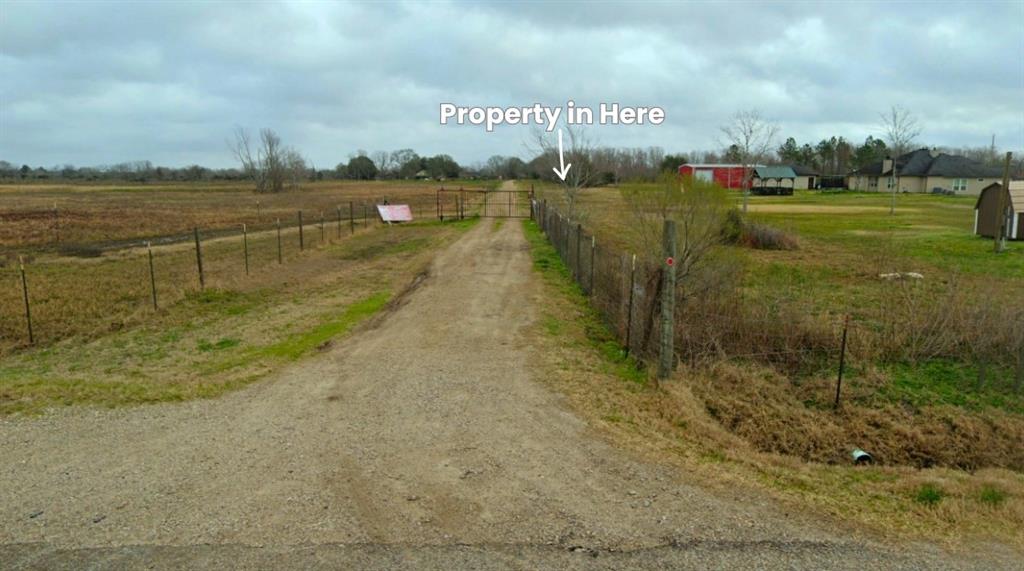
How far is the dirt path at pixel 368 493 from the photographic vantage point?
4109 millimetres

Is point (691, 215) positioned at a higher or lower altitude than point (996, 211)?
higher

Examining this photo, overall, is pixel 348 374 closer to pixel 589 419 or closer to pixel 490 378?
pixel 490 378

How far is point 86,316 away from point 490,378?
29.0 ft

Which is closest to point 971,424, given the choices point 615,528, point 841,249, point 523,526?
point 615,528

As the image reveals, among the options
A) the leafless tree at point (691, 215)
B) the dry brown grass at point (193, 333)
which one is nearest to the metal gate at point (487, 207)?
the dry brown grass at point (193, 333)

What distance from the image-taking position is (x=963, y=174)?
7119cm

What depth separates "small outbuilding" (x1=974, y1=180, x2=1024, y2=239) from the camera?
2267 centimetres

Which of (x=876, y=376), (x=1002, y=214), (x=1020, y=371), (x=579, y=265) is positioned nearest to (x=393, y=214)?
(x=579, y=265)

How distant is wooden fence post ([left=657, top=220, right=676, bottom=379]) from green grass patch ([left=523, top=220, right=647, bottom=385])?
39 cm

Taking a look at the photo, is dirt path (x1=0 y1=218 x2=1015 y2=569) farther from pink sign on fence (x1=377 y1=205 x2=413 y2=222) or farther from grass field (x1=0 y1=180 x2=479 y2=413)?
pink sign on fence (x1=377 y1=205 x2=413 y2=222)

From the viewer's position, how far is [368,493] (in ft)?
16.1

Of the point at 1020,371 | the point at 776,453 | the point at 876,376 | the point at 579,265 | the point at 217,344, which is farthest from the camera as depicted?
the point at 579,265

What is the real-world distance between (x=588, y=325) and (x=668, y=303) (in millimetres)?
3617

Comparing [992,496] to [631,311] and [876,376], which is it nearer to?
[876,376]
